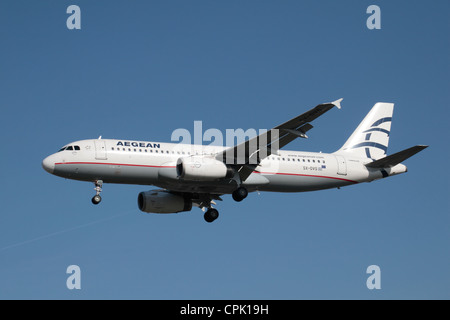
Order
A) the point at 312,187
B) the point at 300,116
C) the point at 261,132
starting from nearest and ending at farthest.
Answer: the point at 300,116 < the point at 261,132 < the point at 312,187

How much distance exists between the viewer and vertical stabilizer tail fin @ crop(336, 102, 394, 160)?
166 ft

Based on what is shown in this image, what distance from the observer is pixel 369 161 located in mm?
49125

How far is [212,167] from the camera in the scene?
139ft

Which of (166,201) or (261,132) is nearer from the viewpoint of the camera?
(261,132)

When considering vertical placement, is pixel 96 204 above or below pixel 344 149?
below

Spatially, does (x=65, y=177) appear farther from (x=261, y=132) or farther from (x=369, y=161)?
(x=369, y=161)

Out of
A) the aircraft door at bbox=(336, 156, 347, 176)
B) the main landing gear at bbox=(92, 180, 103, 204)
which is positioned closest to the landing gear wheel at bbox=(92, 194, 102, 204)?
the main landing gear at bbox=(92, 180, 103, 204)

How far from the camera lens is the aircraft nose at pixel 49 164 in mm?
42531

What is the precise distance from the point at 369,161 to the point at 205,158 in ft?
41.7

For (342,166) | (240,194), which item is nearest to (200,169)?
(240,194)

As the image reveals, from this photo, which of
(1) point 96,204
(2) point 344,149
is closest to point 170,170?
(1) point 96,204

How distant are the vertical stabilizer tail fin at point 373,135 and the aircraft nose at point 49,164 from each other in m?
19.7

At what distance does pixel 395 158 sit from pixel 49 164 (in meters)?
21.6

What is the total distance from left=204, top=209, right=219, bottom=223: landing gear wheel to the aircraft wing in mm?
4448
